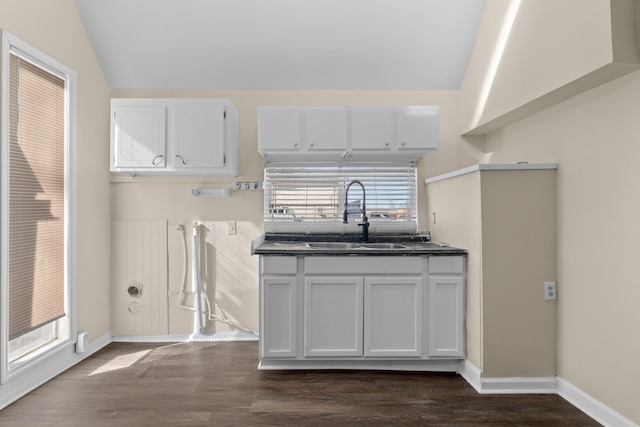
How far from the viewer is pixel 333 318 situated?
2.85 m

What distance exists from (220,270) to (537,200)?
2.64 metres

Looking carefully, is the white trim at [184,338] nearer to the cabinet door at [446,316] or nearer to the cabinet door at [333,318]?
the cabinet door at [333,318]

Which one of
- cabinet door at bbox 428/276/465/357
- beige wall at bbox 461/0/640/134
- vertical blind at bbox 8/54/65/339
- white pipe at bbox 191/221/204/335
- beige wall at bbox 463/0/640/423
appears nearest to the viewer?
beige wall at bbox 461/0/640/134

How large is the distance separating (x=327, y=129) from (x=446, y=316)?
170cm

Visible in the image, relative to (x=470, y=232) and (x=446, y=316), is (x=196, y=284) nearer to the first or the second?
(x=446, y=316)

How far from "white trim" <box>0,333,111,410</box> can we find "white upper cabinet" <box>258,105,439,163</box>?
215cm

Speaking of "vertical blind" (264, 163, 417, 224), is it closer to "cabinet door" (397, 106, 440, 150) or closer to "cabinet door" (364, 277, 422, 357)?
"cabinet door" (397, 106, 440, 150)

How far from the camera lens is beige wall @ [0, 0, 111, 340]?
2906 millimetres

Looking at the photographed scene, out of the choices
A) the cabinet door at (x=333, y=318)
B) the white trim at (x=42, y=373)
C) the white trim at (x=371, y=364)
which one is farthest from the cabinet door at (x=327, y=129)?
the white trim at (x=42, y=373)

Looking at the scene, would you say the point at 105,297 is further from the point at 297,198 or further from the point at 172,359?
the point at 297,198

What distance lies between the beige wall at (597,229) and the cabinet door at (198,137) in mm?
2276

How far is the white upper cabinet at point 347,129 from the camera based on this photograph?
3.27m

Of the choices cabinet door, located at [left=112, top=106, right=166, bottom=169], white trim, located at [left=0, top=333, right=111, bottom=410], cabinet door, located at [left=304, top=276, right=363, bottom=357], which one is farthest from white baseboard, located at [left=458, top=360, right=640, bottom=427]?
white trim, located at [left=0, top=333, right=111, bottom=410]

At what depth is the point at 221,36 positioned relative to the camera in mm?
3326
